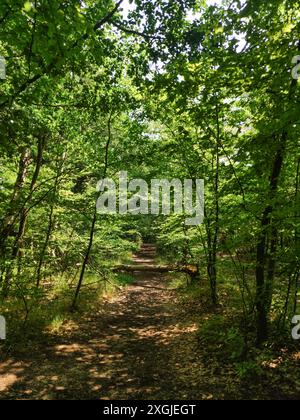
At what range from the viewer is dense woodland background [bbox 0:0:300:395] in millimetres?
4172

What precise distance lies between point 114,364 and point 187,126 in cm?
621

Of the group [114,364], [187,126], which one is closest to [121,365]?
[114,364]

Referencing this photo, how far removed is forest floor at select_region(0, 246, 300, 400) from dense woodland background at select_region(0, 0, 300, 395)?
1.40 ft

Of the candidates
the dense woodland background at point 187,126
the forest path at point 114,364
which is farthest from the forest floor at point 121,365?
the dense woodland background at point 187,126

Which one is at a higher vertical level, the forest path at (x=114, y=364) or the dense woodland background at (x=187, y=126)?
the dense woodland background at (x=187, y=126)

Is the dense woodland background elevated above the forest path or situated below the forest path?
above

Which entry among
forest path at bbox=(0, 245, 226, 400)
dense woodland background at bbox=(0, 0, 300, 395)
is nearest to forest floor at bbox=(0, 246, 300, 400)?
forest path at bbox=(0, 245, 226, 400)

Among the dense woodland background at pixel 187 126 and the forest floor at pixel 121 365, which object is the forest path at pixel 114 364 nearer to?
the forest floor at pixel 121 365

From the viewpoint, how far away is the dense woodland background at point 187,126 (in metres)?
4.17

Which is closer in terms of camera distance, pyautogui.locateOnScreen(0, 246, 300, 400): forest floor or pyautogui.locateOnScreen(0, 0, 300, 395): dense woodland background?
pyautogui.locateOnScreen(0, 0, 300, 395): dense woodland background

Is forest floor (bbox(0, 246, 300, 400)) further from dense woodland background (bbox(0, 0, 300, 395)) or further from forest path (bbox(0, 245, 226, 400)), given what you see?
dense woodland background (bbox(0, 0, 300, 395))

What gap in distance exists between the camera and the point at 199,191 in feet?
30.3

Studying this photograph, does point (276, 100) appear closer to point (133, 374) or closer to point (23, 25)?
point (23, 25)

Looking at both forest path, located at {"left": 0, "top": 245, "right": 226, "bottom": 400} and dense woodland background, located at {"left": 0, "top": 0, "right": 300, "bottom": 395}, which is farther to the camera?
forest path, located at {"left": 0, "top": 245, "right": 226, "bottom": 400}
